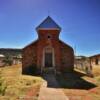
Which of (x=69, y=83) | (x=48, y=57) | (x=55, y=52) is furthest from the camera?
(x=48, y=57)

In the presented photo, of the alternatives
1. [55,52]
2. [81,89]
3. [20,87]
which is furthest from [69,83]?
[55,52]

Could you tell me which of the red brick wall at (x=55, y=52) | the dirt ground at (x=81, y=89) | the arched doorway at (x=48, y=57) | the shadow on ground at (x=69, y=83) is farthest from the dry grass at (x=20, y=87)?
the red brick wall at (x=55, y=52)

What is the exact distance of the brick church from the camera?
30734 millimetres

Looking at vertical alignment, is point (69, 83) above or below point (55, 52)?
below

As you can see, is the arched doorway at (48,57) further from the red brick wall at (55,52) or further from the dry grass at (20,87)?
the dry grass at (20,87)

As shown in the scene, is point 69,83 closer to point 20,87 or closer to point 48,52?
point 20,87

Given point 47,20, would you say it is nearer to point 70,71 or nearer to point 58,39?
point 58,39

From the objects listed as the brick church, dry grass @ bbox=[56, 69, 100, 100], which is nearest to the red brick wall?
the brick church

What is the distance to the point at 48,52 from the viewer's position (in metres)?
31.2

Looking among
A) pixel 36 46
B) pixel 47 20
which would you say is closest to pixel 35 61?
pixel 36 46

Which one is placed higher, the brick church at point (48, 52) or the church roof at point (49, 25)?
the church roof at point (49, 25)

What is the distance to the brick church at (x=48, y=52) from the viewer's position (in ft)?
101

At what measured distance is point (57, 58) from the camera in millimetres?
30812

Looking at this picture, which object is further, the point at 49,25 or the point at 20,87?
the point at 49,25
